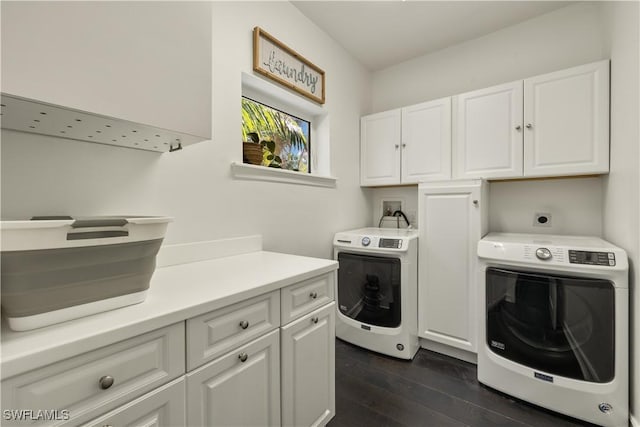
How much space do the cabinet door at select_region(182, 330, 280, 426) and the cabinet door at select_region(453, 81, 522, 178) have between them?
195 cm

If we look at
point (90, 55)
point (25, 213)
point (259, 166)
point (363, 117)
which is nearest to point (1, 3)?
point (90, 55)

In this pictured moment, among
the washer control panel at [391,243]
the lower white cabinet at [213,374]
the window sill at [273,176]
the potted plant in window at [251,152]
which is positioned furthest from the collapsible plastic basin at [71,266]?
the washer control panel at [391,243]

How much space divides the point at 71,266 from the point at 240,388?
0.62 metres

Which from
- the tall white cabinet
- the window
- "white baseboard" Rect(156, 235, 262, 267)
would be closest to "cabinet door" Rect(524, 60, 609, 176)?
the tall white cabinet

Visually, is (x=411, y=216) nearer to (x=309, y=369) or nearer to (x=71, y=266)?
(x=309, y=369)

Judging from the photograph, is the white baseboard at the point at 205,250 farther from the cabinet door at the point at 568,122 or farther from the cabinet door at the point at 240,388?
the cabinet door at the point at 568,122

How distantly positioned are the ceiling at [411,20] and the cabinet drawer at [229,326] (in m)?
2.09

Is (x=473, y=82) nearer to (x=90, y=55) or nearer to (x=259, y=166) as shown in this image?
(x=259, y=166)

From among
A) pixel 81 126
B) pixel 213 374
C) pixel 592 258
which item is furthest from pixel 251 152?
pixel 592 258

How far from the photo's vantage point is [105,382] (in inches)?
23.8

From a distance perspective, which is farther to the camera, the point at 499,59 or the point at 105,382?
the point at 499,59

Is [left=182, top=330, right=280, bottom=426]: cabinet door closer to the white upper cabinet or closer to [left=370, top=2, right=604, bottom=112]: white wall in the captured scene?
the white upper cabinet

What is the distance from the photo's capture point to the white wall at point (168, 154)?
2.20 ft

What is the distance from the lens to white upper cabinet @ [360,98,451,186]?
88.0 inches
